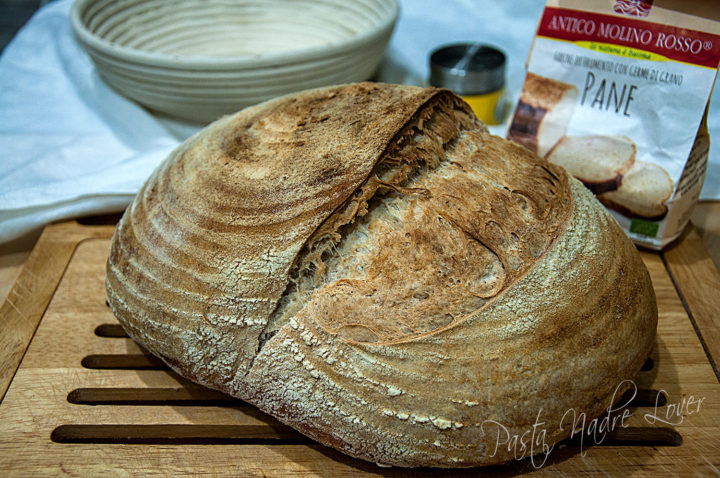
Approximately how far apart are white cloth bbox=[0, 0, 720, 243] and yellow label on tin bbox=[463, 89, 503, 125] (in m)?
0.13

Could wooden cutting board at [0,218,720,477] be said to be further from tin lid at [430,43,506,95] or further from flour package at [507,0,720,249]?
tin lid at [430,43,506,95]

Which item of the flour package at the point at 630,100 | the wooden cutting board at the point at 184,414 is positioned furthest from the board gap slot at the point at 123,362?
the flour package at the point at 630,100

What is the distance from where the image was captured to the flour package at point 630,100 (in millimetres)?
1264

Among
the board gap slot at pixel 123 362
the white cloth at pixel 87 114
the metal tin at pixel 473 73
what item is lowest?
the board gap slot at pixel 123 362

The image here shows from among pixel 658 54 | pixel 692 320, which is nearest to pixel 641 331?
pixel 692 320

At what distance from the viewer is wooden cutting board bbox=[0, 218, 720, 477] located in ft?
3.21

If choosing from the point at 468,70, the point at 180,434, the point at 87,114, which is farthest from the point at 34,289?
the point at 468,70

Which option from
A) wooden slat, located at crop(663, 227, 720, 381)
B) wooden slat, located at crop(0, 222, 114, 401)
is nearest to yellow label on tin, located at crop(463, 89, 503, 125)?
wooden slat, located at crop(663, 227, 720, 381)

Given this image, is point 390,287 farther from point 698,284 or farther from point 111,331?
point 698,284

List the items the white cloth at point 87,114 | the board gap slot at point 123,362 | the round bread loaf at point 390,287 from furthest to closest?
the white cloth at point 87,114
the board gap slot at point 123,362
the round bread loaf at point 390,287

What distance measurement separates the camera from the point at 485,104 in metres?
1.83

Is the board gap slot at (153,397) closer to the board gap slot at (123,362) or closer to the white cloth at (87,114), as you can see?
the board gap slot at (123,362)

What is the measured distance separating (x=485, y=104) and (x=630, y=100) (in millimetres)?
530

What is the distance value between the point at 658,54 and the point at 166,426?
4.01ft
